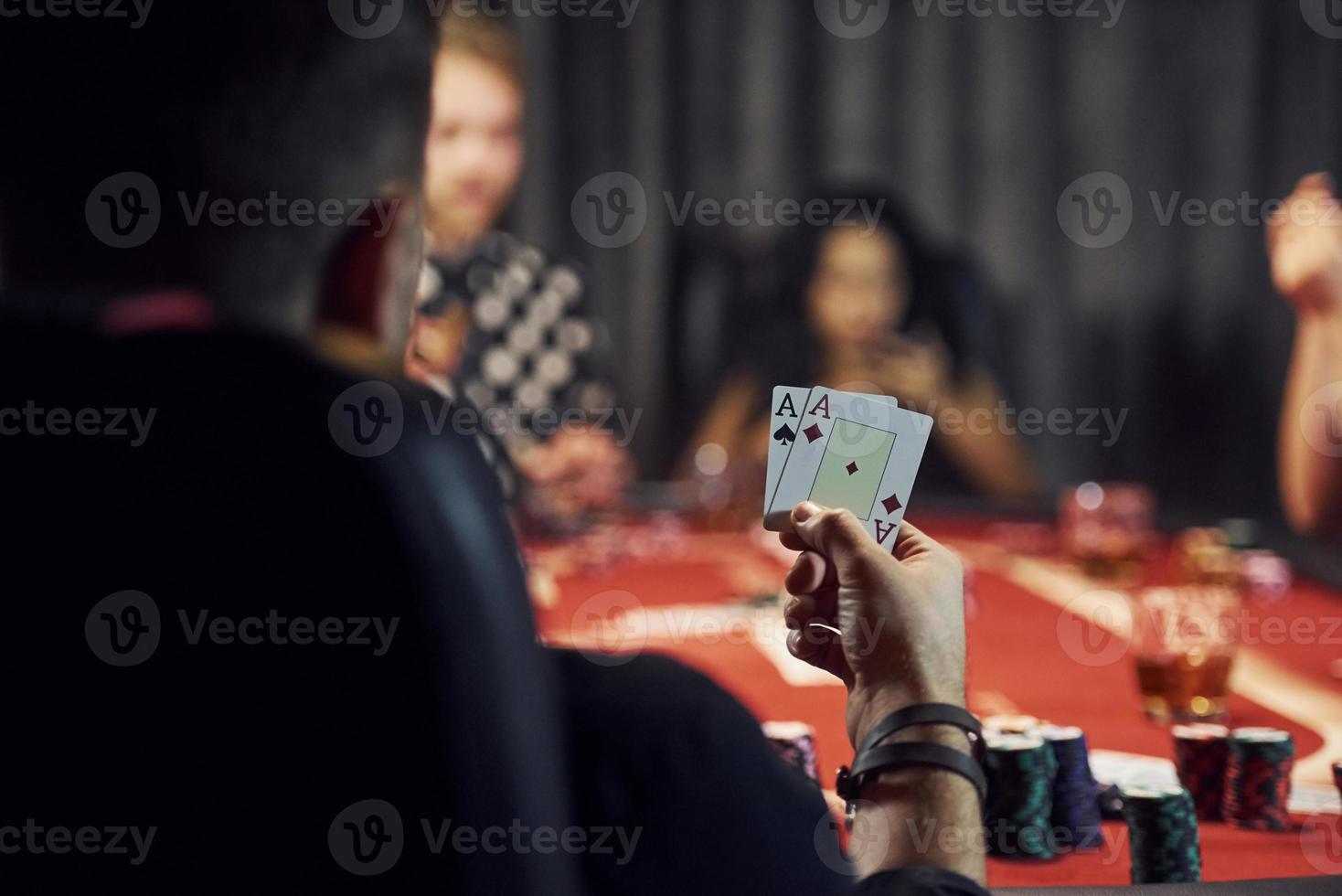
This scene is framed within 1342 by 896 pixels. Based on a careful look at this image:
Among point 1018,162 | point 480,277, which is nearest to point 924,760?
point 480,277

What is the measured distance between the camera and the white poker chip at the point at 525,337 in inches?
179

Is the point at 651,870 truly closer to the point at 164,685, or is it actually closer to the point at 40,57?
the point at 164,685

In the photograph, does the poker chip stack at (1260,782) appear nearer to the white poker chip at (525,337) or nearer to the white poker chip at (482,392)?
the white poker chip at (482,392)

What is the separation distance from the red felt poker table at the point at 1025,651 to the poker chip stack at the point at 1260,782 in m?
0.02

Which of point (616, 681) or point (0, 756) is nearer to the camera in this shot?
point (0, 756)

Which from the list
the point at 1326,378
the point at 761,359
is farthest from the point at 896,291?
the point at 1326,378

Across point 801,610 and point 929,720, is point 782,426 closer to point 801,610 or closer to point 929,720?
point 801,610

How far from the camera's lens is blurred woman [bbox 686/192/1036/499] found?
18.8 feet

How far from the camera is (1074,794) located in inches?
44.3

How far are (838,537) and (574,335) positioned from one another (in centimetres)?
375

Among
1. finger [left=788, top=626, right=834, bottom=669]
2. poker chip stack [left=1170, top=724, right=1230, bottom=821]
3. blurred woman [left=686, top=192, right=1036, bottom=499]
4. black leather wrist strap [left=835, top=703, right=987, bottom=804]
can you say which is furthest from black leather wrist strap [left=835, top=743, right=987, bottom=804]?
blurred woman [left=686, top=192, right=1036, bottom=499]

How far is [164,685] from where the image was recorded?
65cm

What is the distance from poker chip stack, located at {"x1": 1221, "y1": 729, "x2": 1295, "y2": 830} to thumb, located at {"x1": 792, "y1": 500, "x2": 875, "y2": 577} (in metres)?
0.49

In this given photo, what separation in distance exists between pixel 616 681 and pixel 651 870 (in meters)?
0.12
